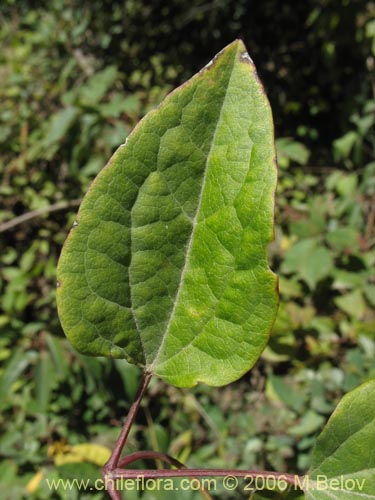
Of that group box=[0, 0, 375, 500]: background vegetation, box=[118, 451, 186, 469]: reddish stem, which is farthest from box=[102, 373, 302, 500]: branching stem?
box=[0, 0, 375, 500]: background vegetation

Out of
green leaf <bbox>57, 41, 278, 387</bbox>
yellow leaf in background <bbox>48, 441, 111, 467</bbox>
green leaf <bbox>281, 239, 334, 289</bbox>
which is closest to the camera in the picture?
green leaf <bbox>57, 41, 278, 387</bbox>

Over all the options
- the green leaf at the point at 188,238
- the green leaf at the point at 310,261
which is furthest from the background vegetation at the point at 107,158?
the green leaf at the point at 188,238

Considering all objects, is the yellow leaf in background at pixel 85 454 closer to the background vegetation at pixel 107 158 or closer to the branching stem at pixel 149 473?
the background vegetation at pixel 107 158

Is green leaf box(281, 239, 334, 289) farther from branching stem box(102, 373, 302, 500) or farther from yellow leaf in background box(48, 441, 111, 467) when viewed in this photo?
branching stem box(102, 373, 302, 500)

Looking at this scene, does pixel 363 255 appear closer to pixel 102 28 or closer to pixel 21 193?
pixel 21 193

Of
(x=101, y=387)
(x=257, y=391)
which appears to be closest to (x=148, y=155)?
(x=101, y=387)

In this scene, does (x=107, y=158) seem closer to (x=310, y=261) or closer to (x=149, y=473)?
(x=310, y=261)
